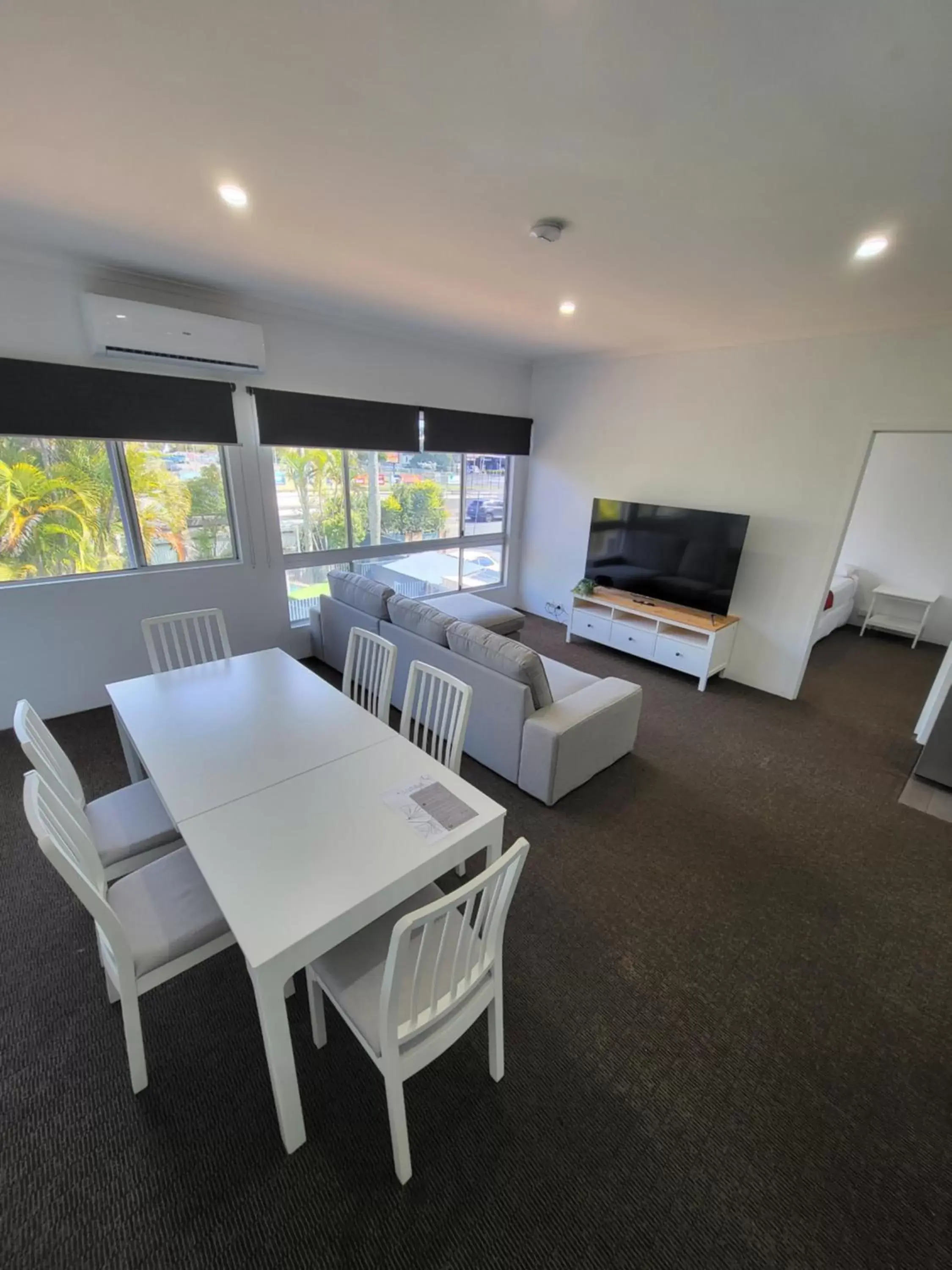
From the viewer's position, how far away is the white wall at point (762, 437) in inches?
126

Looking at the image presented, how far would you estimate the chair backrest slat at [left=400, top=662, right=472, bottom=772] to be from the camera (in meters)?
1.93

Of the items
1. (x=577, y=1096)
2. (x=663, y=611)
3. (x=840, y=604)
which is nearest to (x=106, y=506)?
(x=577, y=1096)

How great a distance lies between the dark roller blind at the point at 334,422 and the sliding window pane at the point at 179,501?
46 centimetres

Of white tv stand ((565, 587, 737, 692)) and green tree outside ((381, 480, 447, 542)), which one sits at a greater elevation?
green tree outside ((381, 480, 447, 542))

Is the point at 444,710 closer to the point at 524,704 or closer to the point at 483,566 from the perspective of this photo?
the point at 524,704

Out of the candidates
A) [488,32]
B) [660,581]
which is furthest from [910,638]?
[488,32]

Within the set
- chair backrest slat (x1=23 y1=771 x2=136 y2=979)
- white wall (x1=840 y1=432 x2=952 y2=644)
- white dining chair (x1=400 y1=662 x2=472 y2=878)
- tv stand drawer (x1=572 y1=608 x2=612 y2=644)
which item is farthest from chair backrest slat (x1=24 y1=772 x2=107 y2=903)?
white wall (x1=840 y1=432 x2=952 y2=644)

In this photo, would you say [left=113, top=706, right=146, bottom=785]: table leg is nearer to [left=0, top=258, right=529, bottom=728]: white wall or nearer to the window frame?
[left=0, top=258, right=529, bottom=728]: white wall

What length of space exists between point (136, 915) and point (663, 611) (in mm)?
4054

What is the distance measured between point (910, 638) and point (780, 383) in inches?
145

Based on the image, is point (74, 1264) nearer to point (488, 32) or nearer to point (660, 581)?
point (488, 32)

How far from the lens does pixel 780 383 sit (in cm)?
362

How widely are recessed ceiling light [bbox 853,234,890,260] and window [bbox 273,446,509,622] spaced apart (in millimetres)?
3121

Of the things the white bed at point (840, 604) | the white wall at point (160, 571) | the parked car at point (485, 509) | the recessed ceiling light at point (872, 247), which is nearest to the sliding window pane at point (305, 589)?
the white wall at point (160, 571)
